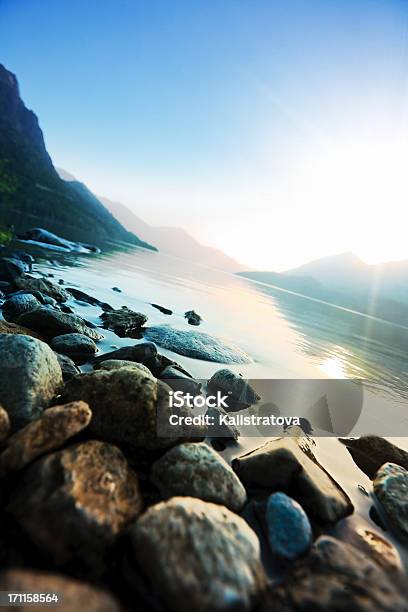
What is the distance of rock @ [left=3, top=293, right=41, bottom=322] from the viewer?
8448 mm

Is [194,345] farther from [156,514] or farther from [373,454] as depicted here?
[156,514]

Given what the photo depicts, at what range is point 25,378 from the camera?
12.4 feet

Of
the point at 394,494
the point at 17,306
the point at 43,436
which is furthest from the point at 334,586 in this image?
the point at 17,306

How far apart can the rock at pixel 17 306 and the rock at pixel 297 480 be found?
7.44m

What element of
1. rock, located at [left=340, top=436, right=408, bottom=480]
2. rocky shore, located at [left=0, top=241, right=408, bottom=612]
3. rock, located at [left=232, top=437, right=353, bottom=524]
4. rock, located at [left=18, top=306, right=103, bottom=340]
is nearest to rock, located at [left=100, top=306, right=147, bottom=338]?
rock, located at [left=18, top=306, right=103, bottom=340]

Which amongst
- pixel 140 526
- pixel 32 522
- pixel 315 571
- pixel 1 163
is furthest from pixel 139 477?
pixel 1 163

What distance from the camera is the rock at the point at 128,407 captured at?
370 centimetres

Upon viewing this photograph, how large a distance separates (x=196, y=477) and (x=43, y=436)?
1.72m

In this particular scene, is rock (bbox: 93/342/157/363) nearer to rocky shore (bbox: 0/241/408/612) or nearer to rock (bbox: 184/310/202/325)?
rocky shore (bbox: 0/241/408/612)

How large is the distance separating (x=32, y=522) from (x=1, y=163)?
155349mm

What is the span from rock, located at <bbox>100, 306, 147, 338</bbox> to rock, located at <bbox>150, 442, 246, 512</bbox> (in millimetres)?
6265

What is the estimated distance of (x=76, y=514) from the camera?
8.18 feet

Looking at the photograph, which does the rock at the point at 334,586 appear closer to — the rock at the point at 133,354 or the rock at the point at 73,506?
the rock at the point at 73,506

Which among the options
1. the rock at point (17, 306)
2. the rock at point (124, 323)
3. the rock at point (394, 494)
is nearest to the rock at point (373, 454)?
the rock at point (394, 494)
